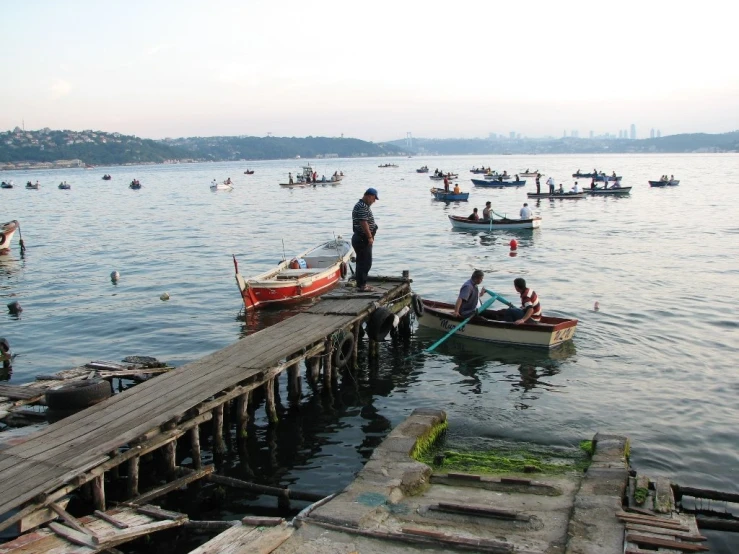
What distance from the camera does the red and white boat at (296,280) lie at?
78.0 feet

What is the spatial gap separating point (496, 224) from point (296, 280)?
23.2m

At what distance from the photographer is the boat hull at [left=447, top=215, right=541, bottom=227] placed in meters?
43.9

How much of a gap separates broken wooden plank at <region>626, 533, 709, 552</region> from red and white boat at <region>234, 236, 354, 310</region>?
16241 millimetres

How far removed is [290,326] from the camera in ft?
51.5

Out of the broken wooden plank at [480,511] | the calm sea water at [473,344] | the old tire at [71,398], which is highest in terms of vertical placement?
the old tire at [71,398]

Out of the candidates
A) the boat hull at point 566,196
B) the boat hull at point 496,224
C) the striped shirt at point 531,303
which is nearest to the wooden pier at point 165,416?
the striped shirt at point 531,303

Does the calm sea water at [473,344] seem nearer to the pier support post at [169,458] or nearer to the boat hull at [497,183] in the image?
the pier support post at [169,458]

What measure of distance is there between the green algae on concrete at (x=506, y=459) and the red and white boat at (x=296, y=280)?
1216 centimetres

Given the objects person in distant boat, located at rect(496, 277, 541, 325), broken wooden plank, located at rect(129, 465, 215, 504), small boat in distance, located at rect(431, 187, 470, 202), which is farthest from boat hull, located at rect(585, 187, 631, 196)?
broken wooden plank, located at rect(129, 465, 215, 504)

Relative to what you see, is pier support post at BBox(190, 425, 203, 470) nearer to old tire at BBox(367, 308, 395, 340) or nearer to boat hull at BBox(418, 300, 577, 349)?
old tire at BBox(367, 308, 395, 340)

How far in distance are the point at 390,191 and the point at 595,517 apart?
89.9m

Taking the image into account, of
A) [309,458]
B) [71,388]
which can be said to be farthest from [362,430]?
[71,388]

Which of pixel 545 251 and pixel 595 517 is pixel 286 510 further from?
pixel 545 251

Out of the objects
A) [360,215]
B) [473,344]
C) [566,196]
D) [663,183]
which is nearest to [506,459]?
[360,215]
